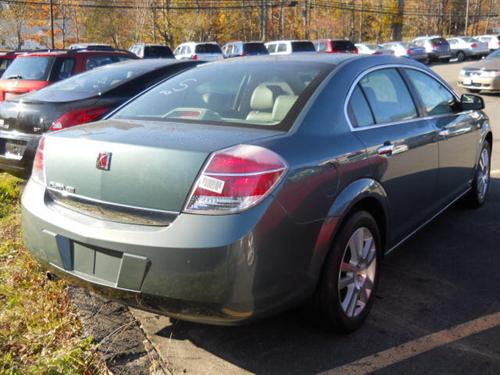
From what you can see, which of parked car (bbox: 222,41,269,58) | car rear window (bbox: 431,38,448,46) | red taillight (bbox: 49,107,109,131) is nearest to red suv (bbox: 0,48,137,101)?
red taillight (bbox: 49,107,109,131)

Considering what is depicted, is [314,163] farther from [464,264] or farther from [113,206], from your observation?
[464,264]

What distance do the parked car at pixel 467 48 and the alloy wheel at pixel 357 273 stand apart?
40.2 metres

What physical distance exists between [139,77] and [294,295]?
15.0 feet

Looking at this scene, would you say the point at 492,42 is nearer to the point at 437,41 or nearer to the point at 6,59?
the point at 437,41

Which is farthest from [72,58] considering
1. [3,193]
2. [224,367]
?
[224,367]

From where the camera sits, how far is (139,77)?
6648mm

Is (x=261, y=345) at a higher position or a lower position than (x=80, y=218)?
lower

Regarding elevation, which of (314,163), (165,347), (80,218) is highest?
(314,163)

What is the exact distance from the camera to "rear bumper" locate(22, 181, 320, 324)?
2.49 m

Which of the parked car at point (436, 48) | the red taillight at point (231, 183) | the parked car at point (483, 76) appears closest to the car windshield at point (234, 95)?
the red taillight at point (231, 183)

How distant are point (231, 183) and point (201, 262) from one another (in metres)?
0.39

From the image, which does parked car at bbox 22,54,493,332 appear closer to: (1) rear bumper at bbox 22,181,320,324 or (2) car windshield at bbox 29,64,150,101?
(1) rear bumper at bbox 22,181,320,324

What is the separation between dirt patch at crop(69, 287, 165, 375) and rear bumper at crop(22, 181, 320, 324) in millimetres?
418

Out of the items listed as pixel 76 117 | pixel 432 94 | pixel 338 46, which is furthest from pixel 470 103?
pixel 338 46
